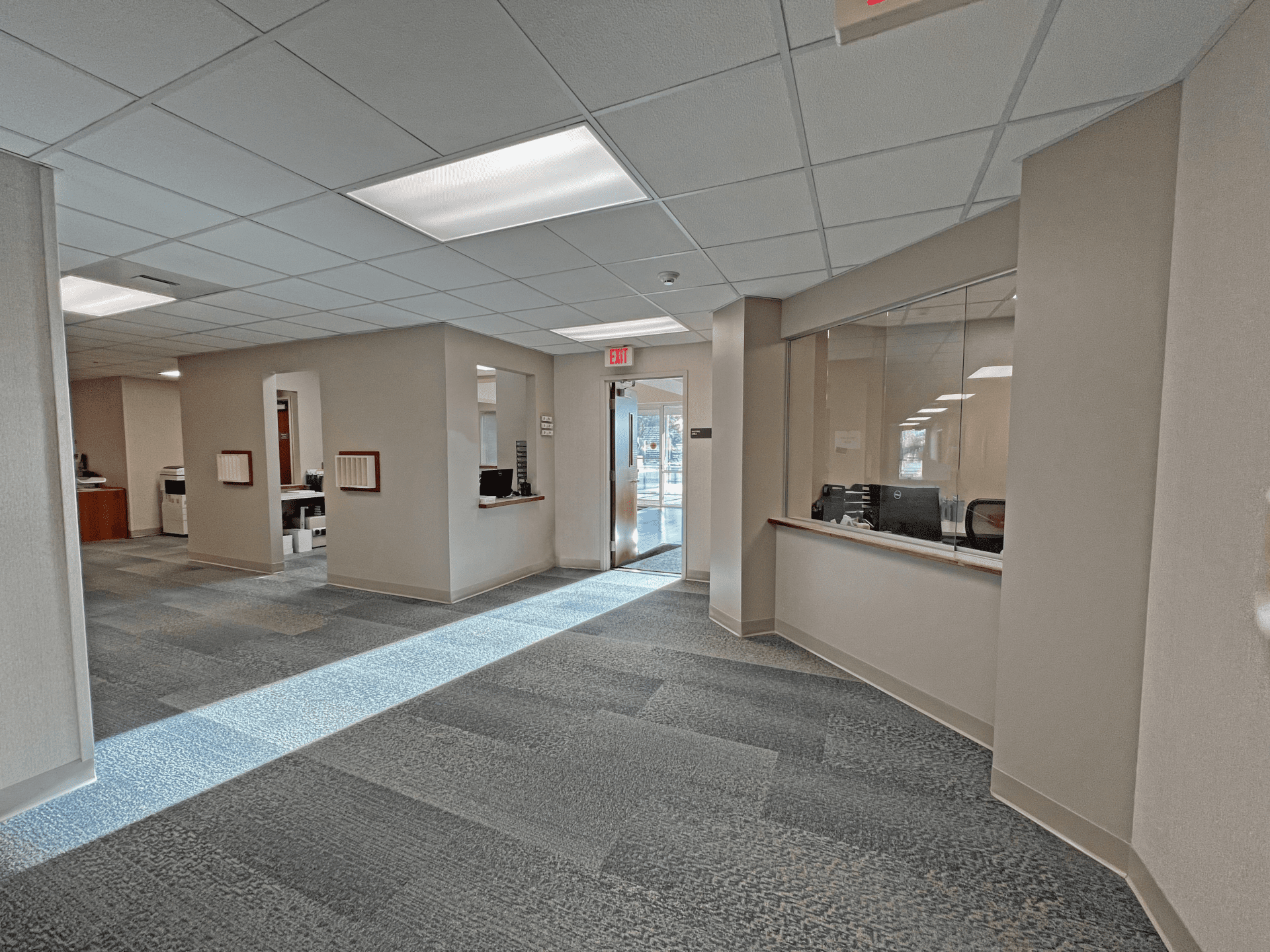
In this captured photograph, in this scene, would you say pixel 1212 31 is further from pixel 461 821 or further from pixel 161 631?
pixel 161 631

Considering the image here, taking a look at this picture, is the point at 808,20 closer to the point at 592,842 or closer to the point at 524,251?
the point at 524,251

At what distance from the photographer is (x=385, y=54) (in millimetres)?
1670

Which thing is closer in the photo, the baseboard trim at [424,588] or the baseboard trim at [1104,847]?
the baseboard trim at [1104,847]

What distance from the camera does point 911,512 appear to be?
3824 mm

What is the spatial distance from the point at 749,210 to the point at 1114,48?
4.58 ft

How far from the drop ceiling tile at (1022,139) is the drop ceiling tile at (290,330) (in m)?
5.64

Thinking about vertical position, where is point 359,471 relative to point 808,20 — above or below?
below

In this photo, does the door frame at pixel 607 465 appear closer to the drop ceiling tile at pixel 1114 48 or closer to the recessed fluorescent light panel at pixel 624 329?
the recessed fluorescent light panel at pixel 624 329

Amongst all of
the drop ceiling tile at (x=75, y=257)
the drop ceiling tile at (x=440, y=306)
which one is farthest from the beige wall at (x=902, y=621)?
the drop ceiling tile at (x=75, y=257)

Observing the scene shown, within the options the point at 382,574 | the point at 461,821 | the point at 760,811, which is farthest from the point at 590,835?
the point at 382,574

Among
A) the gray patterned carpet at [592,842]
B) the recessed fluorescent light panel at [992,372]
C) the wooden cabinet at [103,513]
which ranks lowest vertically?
the gray patterned carpet at [592,842]

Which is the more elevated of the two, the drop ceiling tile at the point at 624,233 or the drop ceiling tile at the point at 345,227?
the drop ceiling tile at the point at 345,227

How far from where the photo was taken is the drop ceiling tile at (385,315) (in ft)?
15.1

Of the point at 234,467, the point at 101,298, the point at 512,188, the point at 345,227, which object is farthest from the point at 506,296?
the point at 234,467
